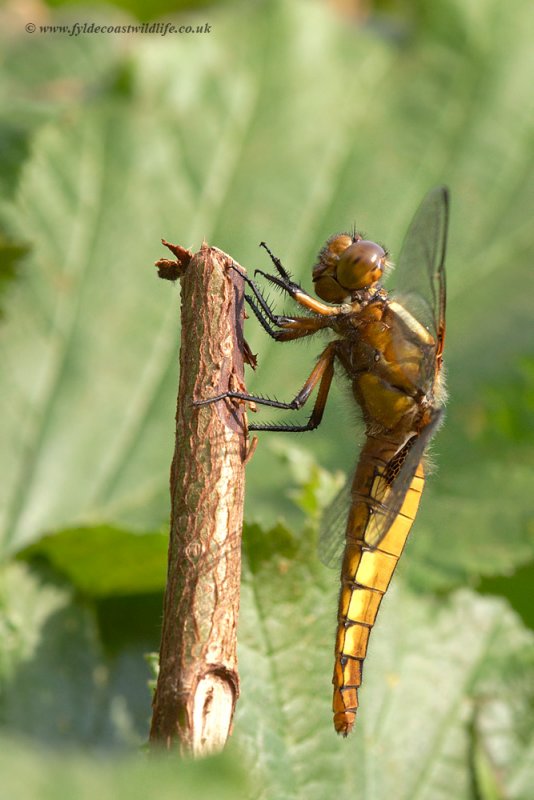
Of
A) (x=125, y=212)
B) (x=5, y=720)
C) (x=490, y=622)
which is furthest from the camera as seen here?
(x=125, y=212)

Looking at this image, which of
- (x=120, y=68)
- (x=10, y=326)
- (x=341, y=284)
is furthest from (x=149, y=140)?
(x=341, y=284)

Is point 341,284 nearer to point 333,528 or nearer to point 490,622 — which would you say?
point 333,528

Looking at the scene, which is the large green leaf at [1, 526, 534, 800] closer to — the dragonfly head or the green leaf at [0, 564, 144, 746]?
the green leaf at [0, 564, 144, 746]

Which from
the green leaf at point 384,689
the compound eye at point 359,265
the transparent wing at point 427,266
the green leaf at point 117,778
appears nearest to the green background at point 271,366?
the green leaf at point 384,689

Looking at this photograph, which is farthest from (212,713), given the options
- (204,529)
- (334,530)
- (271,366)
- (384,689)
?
(271,366)

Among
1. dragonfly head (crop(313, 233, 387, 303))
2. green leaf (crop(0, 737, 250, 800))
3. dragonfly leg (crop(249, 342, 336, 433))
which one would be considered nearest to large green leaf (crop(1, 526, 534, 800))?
dragonfly leg (crop(249, 342, 336, 433))

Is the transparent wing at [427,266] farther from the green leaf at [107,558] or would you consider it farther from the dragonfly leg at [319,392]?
the green leaf at [107,558]

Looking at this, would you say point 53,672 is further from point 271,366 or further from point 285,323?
point 271,366
